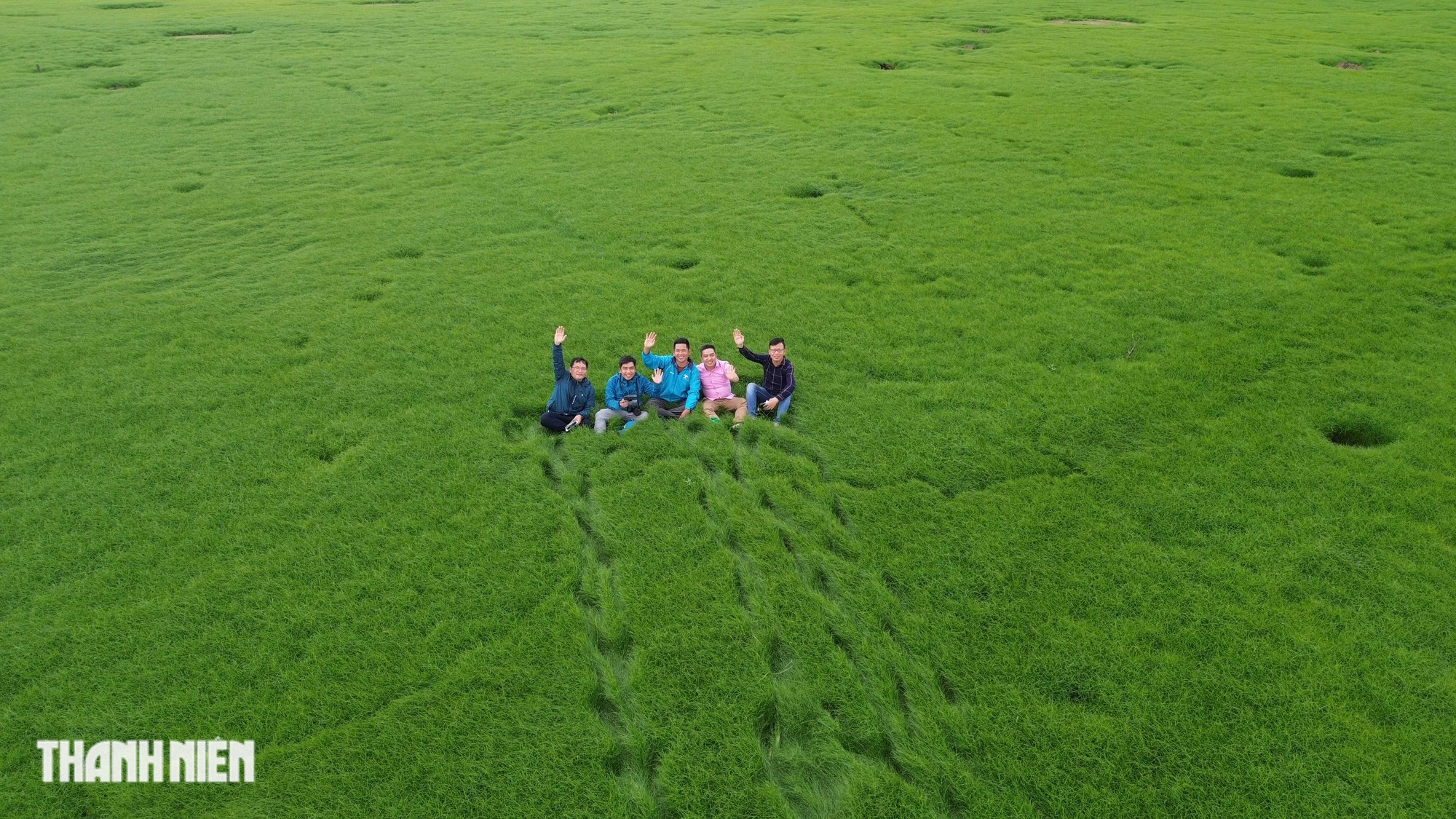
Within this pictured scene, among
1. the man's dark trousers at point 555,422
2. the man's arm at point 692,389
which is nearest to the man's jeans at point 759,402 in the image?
the man's arm at point 692,389

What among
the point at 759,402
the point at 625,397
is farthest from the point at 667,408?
the point at 759,402

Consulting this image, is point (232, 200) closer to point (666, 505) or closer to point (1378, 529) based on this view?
point (666, 505)

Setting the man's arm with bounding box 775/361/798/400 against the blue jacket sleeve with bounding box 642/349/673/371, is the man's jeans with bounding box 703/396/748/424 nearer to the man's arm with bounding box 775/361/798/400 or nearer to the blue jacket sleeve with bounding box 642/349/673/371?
the man's arm with bounding box 775/361/798/400

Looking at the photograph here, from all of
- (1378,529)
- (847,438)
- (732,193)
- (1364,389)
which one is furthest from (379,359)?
(1364,389)

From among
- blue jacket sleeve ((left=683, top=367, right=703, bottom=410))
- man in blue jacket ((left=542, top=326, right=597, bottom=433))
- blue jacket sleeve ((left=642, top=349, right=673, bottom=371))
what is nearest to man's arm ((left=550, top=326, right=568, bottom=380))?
man in blue jacket ((left=542, top=326, right=597, bottom=433))

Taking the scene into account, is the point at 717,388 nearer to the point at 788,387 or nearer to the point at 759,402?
the point at 759,402

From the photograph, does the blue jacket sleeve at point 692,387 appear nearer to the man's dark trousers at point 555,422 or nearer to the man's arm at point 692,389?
the man's arm at point 692,389

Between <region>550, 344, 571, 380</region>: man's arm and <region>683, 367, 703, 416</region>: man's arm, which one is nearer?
<region>550, 344, 571, 380</region>: man's arm
